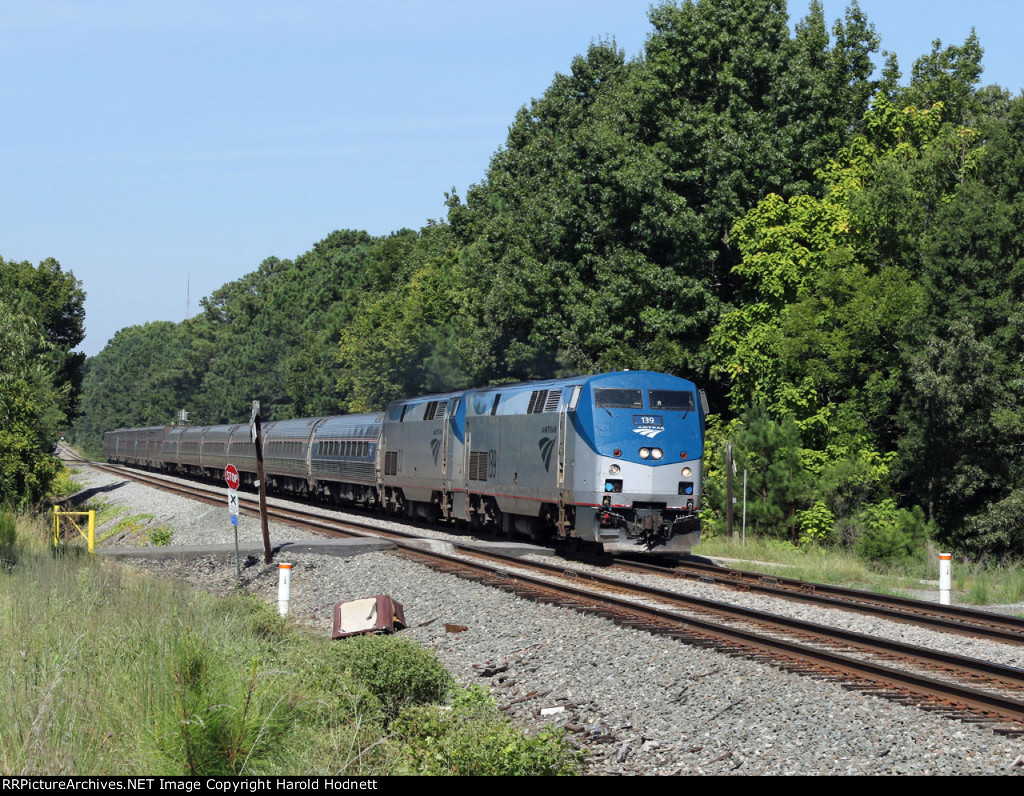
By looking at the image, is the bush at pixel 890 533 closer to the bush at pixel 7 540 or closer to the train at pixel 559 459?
the train at pixel 559 459

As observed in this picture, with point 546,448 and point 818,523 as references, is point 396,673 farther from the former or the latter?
point 818,523

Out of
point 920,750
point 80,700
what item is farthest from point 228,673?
point 920,750

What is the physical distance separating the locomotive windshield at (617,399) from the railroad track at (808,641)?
3.27 m

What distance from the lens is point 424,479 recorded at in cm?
3053

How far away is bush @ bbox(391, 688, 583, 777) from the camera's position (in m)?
7.62

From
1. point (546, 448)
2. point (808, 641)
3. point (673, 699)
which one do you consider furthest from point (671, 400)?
point (673, 699)

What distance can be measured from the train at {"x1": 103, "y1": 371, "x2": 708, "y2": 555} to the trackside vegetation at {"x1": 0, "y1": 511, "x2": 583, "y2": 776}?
10.1 meters

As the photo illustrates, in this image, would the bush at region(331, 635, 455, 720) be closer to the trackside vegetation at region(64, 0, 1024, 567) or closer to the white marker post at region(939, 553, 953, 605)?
the white marker post at region(939, 553, 953, 605)

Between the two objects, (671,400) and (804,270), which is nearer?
(671,400)

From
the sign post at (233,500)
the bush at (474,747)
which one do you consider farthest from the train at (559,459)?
the bush at (474,747)

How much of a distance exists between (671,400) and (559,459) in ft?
8.26

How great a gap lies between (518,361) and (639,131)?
1192 centimetres

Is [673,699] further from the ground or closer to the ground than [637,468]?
closer to the ground

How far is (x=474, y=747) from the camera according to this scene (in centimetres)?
784
